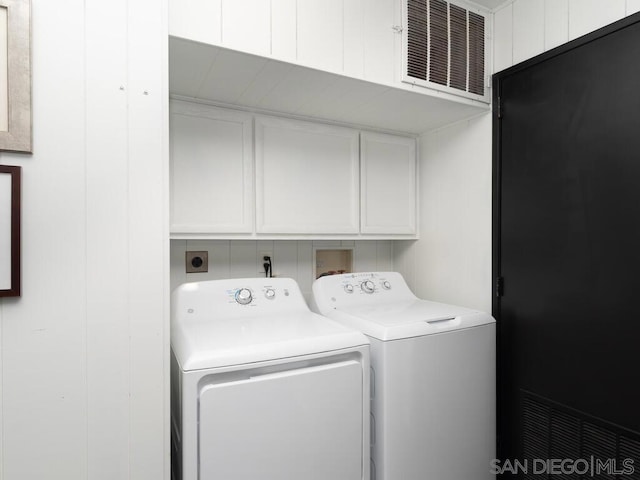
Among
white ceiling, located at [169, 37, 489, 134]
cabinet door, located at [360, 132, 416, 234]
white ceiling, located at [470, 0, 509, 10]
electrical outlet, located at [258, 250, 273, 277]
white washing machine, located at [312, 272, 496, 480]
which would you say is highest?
white ceiling, located at [470, 0, 509, 10]

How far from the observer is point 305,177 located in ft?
6.43

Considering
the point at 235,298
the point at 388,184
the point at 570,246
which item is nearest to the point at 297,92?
the point at 388,184

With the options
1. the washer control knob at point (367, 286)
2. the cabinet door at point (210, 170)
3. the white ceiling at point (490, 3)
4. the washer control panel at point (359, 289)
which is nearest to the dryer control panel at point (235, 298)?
the washer control panel at point (359, 289)

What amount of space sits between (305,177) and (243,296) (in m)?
0.71

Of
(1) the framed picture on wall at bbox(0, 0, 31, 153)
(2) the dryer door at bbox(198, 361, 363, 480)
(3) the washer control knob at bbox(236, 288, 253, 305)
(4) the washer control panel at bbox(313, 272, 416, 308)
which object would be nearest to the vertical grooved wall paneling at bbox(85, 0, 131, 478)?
(1) the framed picture on wall at bbox(0, 0, 31, 153)

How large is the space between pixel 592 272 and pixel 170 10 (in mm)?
1774

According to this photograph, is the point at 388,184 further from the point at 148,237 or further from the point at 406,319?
the point at 148,237

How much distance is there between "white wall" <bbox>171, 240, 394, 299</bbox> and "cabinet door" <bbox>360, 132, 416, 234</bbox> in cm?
25

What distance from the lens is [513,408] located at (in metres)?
1.74

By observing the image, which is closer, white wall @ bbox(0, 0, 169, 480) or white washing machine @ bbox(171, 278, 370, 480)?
white wall @ bbox(0, 0, 169, 480)

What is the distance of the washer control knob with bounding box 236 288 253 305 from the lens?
1.61m

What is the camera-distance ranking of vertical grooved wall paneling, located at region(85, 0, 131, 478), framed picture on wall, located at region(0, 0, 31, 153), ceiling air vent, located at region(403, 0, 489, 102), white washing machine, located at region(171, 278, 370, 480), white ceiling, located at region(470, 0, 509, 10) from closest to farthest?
framed picture on wall, located at region(0, 0, 31, 153)
vertical grooved wall paneling, located at region(85, 0, 131, 478)
white washing machine, located at region(171, 278, 370, 480)
ceiling air vent, located at region(403, 0, 489, 102)
white ceiling, located at region(470, 0, 509, 10)

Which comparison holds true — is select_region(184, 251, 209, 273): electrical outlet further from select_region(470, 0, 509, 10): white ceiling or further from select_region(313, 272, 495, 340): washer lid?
select_region(470, 0, 509, 10): white ceiling

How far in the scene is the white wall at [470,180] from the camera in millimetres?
1533
